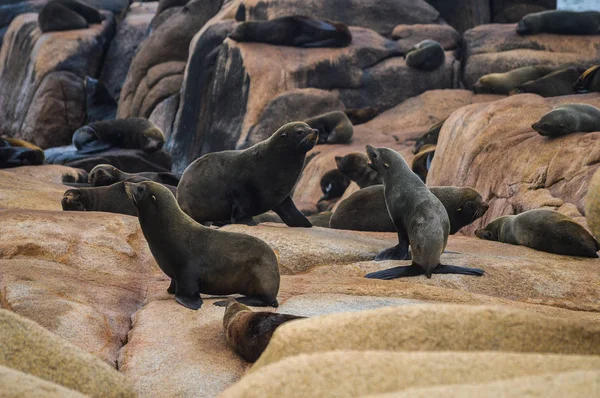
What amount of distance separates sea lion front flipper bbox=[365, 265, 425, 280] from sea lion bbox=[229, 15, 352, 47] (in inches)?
528

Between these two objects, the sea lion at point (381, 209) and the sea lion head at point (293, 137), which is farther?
the sea lion at point (381, 209)

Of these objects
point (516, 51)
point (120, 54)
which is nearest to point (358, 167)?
point (516, 51)

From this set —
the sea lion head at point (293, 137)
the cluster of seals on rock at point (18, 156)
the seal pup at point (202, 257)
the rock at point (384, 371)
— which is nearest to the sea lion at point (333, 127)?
the cluster of seals on rock at point (18, 156)

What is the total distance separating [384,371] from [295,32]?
18.0 meters

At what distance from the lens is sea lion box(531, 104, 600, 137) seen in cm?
1022

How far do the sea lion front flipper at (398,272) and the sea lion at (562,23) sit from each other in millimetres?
14493

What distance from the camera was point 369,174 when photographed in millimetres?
12609

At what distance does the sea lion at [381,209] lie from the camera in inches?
362

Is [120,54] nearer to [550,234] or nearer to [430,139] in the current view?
[430,139]

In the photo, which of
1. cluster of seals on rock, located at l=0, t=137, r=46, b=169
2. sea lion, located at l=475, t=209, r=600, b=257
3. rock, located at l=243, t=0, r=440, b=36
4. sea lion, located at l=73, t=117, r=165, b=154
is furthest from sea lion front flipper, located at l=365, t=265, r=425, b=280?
rock, located at l=243, t=0, r=440, b=36

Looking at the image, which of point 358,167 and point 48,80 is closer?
point 358,167

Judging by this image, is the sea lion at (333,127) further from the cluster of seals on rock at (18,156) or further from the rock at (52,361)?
the rock at (52,361)

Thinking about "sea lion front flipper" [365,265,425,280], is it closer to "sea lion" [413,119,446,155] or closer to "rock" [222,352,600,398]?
"rock" [222,352,600,398]

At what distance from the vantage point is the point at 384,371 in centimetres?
221
